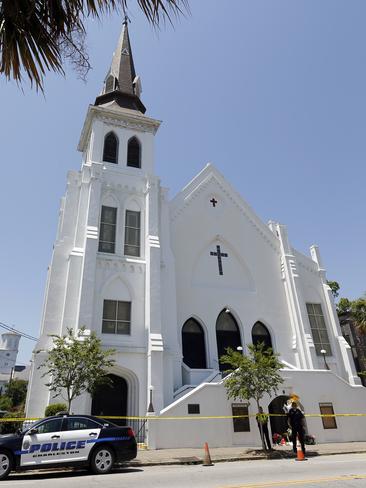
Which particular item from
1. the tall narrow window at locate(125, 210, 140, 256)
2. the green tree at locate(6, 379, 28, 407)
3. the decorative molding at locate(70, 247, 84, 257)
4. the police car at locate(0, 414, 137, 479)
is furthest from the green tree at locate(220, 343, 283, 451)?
the green tree at locate(6, 379, 28, 407)

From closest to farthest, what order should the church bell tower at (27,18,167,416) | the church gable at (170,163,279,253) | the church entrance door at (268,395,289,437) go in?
the church bell tower at (27,18,167,416), the church entrance door at (268,395,289,437), the church gable at (170,163,279,253)

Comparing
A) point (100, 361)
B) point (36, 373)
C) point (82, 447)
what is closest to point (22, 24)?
point (82, 447)

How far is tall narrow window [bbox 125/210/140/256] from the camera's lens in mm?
21531

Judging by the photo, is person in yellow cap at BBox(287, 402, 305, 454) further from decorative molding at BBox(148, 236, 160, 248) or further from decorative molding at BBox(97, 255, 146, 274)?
decorative molding at BBox(148, 236, 160, 248)

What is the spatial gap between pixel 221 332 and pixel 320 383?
606 centimetres

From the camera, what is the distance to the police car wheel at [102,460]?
29.7 feet

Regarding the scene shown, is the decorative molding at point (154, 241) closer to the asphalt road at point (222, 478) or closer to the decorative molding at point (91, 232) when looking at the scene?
the decorative molding at point (91, 232)

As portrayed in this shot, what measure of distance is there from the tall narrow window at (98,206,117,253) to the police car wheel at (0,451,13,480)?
1297 centimetres

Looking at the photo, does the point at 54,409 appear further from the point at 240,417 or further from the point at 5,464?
the point at 240,417

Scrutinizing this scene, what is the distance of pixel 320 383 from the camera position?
18938 millimetres

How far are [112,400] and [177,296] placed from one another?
667 centimetres

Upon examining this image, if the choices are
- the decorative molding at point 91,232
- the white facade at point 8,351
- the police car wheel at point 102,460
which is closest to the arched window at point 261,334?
the decorative molding at point 91,232

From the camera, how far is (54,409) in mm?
15086

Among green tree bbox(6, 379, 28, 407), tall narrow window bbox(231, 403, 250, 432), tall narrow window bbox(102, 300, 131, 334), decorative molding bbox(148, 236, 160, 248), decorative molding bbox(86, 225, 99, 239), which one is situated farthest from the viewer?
green tree bbox(6, 379, 28, 407)
